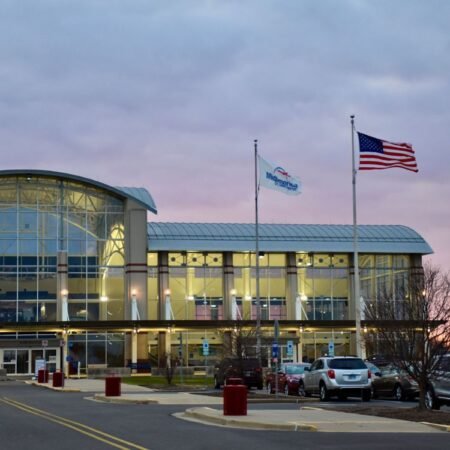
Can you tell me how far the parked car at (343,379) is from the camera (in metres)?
34.3

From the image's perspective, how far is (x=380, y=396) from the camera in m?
37.0

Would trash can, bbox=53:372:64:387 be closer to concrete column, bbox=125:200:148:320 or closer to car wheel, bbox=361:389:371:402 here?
car wheel, bbox=361:389:371:402

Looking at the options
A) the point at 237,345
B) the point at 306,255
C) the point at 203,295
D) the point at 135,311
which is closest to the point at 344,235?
the point at 306,255

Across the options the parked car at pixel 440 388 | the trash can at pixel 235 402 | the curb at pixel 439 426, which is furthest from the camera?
the parked car at pixel 440 388

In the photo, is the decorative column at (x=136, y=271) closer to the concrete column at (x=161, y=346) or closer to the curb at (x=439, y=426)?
the concrete column at (x=161, y=346)

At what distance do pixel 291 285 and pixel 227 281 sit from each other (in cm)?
528

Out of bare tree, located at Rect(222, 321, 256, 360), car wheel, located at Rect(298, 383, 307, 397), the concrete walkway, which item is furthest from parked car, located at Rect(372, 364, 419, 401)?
the concrete walkway

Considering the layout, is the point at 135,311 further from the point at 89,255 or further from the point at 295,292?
the point at 295,292

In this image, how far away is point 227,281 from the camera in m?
77.4

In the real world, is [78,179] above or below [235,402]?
above

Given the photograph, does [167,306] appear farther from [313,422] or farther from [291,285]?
[313,422]

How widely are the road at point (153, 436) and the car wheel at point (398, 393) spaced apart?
11560 millimetres

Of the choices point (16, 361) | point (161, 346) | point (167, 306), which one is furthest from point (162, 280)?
point (16, 361)

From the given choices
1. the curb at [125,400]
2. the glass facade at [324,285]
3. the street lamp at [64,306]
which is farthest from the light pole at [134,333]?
the curb at [125,400]
